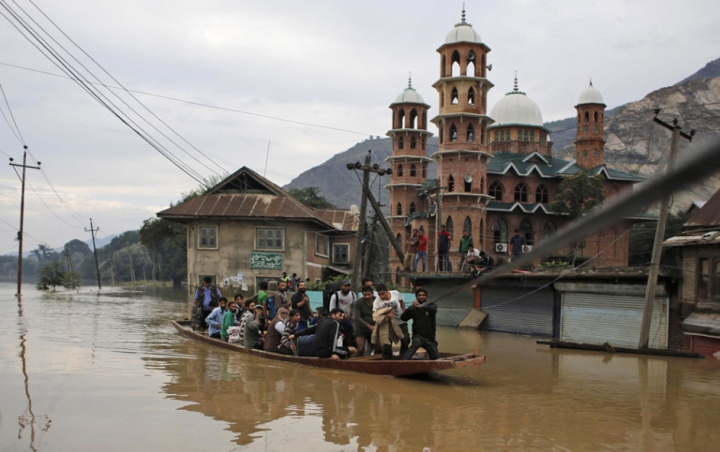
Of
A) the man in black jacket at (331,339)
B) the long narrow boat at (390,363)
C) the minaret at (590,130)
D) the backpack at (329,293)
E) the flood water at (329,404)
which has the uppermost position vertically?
the minaret at (590,130)

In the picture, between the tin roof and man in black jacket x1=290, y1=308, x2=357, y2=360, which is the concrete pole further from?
the tin roof

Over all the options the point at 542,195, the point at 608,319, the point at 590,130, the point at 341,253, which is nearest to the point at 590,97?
the point at 590,130

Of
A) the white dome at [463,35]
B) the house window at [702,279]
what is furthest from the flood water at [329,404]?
the white dome at [463,35]

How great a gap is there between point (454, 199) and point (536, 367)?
3245 centimetres

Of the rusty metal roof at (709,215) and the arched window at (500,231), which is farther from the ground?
the arched window at (500,231)

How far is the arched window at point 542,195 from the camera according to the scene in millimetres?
54287

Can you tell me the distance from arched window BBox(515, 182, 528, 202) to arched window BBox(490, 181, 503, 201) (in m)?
1.58

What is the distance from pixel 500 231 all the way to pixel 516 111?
1699cm

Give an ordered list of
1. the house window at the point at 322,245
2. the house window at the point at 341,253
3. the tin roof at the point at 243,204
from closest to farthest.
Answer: the tin roof at the point at 243,204 < the house window at the point at 322,245 < the house window at the point at 341,253

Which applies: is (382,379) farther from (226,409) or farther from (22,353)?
(22,353)

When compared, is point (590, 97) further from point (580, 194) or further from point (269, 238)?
point (269, 238)

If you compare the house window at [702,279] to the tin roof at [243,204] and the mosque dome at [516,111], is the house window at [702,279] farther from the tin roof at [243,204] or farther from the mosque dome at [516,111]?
the mosque dome at [516,111]

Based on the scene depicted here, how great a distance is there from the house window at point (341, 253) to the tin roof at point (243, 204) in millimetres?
4838

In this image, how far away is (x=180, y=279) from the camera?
8931 centimetres
